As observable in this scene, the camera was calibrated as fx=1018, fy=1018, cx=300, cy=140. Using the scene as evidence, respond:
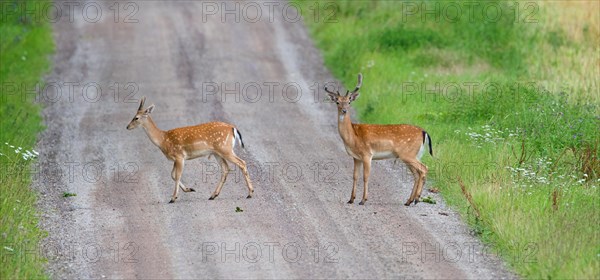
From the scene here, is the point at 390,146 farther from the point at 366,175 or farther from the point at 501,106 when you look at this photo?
the point at 501,106

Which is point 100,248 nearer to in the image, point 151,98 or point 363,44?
point 151,98

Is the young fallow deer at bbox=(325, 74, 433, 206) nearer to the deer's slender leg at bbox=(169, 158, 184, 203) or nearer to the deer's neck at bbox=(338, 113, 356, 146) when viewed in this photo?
the deer's neck at bbox=(338, 113, 356, 146)

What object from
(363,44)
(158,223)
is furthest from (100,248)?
(363,44)

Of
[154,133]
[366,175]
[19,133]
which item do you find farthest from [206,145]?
[19,133]

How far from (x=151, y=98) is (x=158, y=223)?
795 cm

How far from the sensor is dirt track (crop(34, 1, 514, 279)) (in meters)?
11.2

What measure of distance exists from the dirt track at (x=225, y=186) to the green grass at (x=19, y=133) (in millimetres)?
270

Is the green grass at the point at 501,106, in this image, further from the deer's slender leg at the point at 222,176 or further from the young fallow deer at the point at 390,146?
the deer's slender leg at the point at 222,176

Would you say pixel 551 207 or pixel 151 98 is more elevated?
pixel 551 207

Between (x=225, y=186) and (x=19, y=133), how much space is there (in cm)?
464

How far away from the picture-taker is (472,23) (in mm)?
23000

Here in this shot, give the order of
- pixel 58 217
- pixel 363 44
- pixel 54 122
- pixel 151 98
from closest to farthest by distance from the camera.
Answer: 1. pixel 58 217
2. pixel 54 122
3. pixel 151 98
4. pixel 363 44

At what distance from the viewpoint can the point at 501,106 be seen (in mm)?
17016

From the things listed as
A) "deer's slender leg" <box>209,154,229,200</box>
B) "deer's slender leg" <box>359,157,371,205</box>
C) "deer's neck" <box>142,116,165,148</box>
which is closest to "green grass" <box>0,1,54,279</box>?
"deer's neck" <box>142,116,165,148</box>
